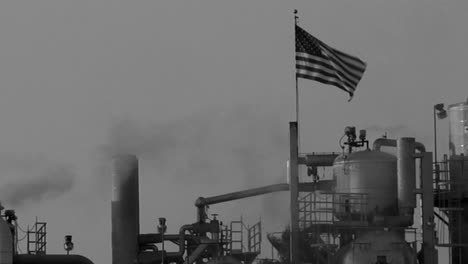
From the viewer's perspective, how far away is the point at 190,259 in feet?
268

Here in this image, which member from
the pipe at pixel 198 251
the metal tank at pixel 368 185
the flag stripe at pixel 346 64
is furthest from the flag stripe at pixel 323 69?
the pipe at pixel 198 251

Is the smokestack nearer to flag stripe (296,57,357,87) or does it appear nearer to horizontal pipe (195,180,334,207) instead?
horizontal pipe (195,180,334,207)

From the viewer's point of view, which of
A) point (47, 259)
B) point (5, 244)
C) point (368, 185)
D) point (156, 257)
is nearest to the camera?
point (5, 244)

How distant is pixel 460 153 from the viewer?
8000 cm

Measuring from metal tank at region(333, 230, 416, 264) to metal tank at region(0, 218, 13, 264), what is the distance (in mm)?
14406

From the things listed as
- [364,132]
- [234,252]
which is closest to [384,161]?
[364,132]

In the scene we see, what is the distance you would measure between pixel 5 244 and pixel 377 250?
15.9m

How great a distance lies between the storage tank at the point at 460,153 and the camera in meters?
79.8

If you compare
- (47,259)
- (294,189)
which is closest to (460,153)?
(294,189)

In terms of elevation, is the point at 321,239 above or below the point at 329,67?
below

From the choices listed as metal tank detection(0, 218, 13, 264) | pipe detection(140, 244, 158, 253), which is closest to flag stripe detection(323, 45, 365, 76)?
pipe detection(140, 244, 158, 253)

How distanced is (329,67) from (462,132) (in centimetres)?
720

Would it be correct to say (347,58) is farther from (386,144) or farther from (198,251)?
(198,251)

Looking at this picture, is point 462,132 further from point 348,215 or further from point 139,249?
point 139,249
